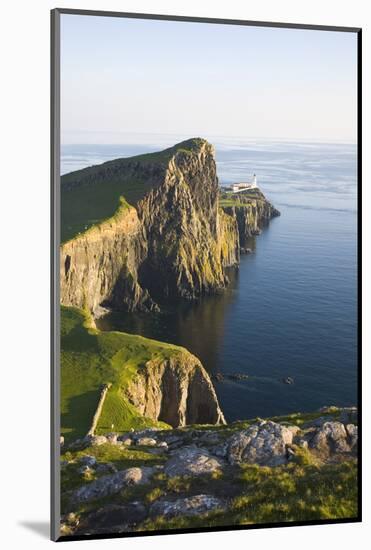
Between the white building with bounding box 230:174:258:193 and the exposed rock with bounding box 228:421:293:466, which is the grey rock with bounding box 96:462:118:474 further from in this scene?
the white building with bounding box 230:174:258:193

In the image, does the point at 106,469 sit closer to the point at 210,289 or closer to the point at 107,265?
the point at 210,289

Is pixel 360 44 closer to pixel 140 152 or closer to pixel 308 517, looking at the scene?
pixel 140 152

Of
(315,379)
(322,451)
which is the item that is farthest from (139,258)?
(322,451)

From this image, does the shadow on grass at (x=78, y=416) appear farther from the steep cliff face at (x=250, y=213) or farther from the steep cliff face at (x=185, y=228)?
the steep cliff face at (x=250, y=213)

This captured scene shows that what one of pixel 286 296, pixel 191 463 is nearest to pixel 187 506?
pixel 191 463

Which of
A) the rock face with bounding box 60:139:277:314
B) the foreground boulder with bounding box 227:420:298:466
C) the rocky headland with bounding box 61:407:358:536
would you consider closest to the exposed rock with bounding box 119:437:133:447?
the rocky headland with bounding box 61:407:358:536
